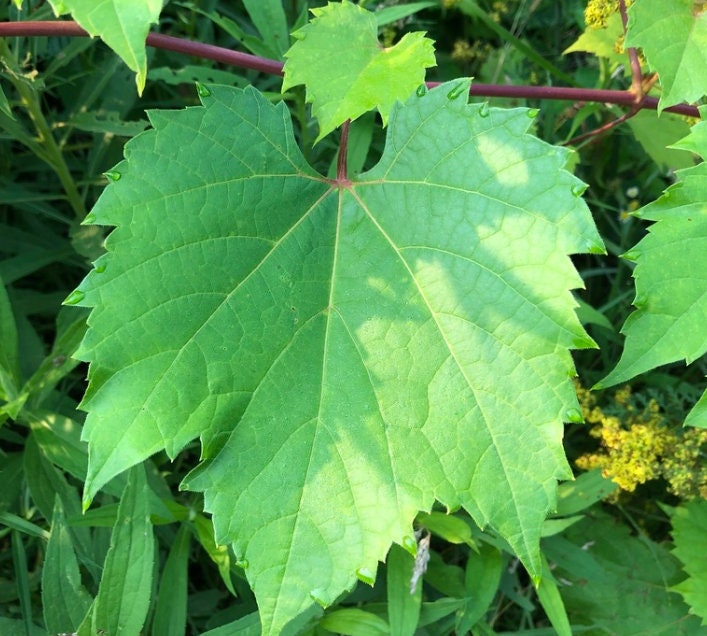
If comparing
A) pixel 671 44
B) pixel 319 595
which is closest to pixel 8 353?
pixel 319 595

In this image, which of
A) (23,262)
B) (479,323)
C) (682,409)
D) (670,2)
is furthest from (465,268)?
(23,262)

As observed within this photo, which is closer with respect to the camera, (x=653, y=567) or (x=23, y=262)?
(x=23, y=262)

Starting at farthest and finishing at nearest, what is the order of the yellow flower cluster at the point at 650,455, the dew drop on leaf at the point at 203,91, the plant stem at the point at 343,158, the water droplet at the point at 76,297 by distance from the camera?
the yellow flower cluster at the point at 650,455 → the plant stem at the point at 343,158 → the dew drop on leaf at the point at 203,91 → the water droplet at the point at 76,297

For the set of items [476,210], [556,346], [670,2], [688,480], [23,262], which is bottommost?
[688,480]

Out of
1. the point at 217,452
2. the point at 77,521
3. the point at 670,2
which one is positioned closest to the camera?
the point at 217,452

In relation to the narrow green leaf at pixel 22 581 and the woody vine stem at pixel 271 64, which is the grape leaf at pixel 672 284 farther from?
the narrow green leaf at pixel 22 581

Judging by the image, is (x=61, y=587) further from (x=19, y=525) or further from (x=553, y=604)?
(x=553, y=604)

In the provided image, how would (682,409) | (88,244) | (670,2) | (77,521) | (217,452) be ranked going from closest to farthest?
(217,452), (670,2), (77,521), (88,244), (682,409)

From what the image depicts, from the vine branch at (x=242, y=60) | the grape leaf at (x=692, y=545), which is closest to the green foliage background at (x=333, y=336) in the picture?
the vine branch at (x=242, y=60)

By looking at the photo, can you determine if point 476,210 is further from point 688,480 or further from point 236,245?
point 688,480
